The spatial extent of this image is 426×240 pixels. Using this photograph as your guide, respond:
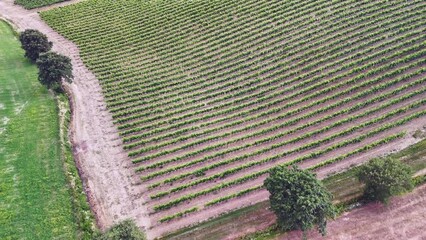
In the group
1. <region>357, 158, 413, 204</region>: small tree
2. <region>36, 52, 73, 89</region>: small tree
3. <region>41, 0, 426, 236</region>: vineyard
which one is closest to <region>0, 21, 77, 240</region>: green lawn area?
<region>36, 52, 73, 89</region>: small tree

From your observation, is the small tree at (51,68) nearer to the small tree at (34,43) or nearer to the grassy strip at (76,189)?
the grassy strip at (76,189)

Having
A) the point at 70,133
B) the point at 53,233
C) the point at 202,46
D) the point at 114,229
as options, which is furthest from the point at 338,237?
the point at 202,46

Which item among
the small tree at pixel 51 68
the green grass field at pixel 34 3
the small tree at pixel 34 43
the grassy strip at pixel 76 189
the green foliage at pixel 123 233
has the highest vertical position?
the green grass field at pixel 34 3

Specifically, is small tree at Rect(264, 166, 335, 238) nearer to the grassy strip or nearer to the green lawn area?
the grassy strip

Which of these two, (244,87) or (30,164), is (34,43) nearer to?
(30,164)

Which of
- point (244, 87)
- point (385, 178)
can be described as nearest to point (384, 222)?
point (385, 178)

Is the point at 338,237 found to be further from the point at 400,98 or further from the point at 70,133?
the point at 70,133

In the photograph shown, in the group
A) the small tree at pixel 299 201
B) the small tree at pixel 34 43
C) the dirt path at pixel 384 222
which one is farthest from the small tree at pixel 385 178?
the small tree at pixel 34 43
